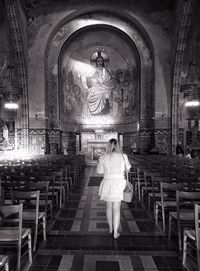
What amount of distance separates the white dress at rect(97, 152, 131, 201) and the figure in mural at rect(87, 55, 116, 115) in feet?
72.1

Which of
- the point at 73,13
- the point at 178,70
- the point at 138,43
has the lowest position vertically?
the point at 178,70

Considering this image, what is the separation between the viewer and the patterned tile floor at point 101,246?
4012 millimetres

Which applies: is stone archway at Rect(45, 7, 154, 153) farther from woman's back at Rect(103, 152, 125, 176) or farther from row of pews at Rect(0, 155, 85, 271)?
woman's back at Rect(103, 152, 125, 176)

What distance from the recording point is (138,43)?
2278 centimetres

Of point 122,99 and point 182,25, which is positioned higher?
point 182,25

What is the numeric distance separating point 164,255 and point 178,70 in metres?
18.9

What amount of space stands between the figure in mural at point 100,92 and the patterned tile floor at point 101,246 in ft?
66.5

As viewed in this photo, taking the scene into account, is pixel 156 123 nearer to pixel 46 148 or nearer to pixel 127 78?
pixel 127 78

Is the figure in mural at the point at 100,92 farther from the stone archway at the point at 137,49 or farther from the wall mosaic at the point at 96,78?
the stone archway at the point at 137,49

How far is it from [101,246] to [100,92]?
23.0 m

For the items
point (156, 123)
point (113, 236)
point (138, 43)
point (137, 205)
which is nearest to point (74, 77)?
point (138, 43)

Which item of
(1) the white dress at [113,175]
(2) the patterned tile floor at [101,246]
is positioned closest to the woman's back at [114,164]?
(1) the white dress at [113,175]

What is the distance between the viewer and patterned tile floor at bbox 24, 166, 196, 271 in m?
4.01

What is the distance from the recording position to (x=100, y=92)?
88.0 ft
